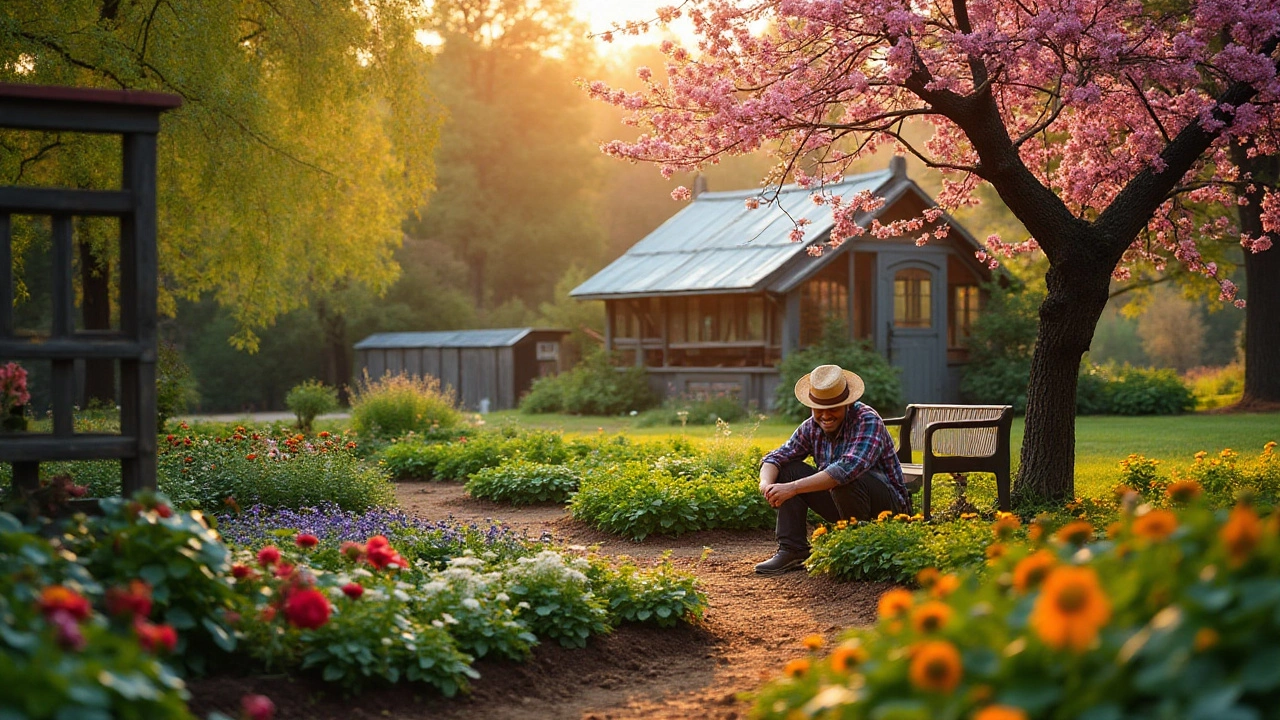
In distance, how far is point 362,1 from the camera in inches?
627

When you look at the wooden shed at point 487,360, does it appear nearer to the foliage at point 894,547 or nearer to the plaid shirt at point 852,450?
the plaid shirt at point 852,450

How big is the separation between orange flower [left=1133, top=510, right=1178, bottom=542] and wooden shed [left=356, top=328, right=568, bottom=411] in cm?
2778

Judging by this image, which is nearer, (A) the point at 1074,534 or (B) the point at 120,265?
(A) the point at 1074,534

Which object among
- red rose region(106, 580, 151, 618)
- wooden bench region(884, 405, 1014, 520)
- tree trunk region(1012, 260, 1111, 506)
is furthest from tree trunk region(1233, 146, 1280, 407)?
red rose region(106, 580, 151, 618)

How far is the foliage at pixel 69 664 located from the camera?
8.32 feet

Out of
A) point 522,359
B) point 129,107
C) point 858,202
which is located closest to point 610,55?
point 522,359

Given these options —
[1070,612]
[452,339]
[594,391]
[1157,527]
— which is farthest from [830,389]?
[452,339]

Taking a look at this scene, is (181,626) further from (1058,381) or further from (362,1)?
(362,1)

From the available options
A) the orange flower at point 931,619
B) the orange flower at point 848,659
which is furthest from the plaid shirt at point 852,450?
the orange flower at point 931,619

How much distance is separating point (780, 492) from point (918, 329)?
17336 millimetres

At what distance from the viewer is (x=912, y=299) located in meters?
24.3

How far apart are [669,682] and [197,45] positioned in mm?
10212

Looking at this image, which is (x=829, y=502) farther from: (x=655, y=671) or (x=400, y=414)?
(x=400, y=414)

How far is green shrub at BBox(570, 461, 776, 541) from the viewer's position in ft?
30.5
